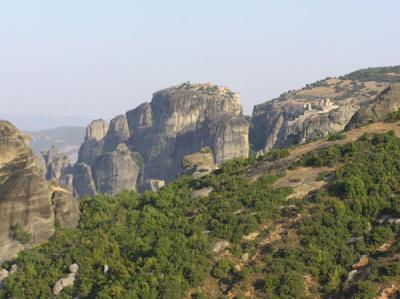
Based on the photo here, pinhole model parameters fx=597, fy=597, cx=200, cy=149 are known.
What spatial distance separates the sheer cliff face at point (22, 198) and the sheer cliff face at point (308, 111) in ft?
221

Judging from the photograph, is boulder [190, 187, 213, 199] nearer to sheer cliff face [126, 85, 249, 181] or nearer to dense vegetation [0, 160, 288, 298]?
dense vegetation [0, 160, 288, 298]

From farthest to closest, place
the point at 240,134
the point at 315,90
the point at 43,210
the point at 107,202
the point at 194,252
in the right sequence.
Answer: the point at 315,90 → the point at 240,134 → the point at 107,202 → the point at 43,210 → the point at 194,252

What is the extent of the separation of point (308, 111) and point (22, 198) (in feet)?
350

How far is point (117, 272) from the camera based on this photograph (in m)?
31.9

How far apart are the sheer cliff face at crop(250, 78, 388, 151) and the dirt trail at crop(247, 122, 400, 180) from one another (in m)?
61.5

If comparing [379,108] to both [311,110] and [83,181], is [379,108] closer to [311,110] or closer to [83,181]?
[311,110]

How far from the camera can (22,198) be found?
151ft

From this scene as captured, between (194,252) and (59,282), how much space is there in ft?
30.9

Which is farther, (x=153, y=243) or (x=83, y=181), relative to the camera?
(x=83, y=181)

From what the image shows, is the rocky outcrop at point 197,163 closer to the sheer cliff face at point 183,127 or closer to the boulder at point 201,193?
the boulder at point 201,193

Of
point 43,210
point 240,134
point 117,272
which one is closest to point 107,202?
point 43,210

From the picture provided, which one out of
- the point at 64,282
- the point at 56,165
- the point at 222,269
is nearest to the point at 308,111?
the point at 56,165

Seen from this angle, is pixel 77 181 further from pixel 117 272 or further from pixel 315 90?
pixel 117 272

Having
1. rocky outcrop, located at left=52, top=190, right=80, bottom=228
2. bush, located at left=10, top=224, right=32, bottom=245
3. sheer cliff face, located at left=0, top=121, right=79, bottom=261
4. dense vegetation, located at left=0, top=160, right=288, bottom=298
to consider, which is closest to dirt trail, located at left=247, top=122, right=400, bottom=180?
dense vegetation, located at left=0, top=160, right=288, bottom=298
